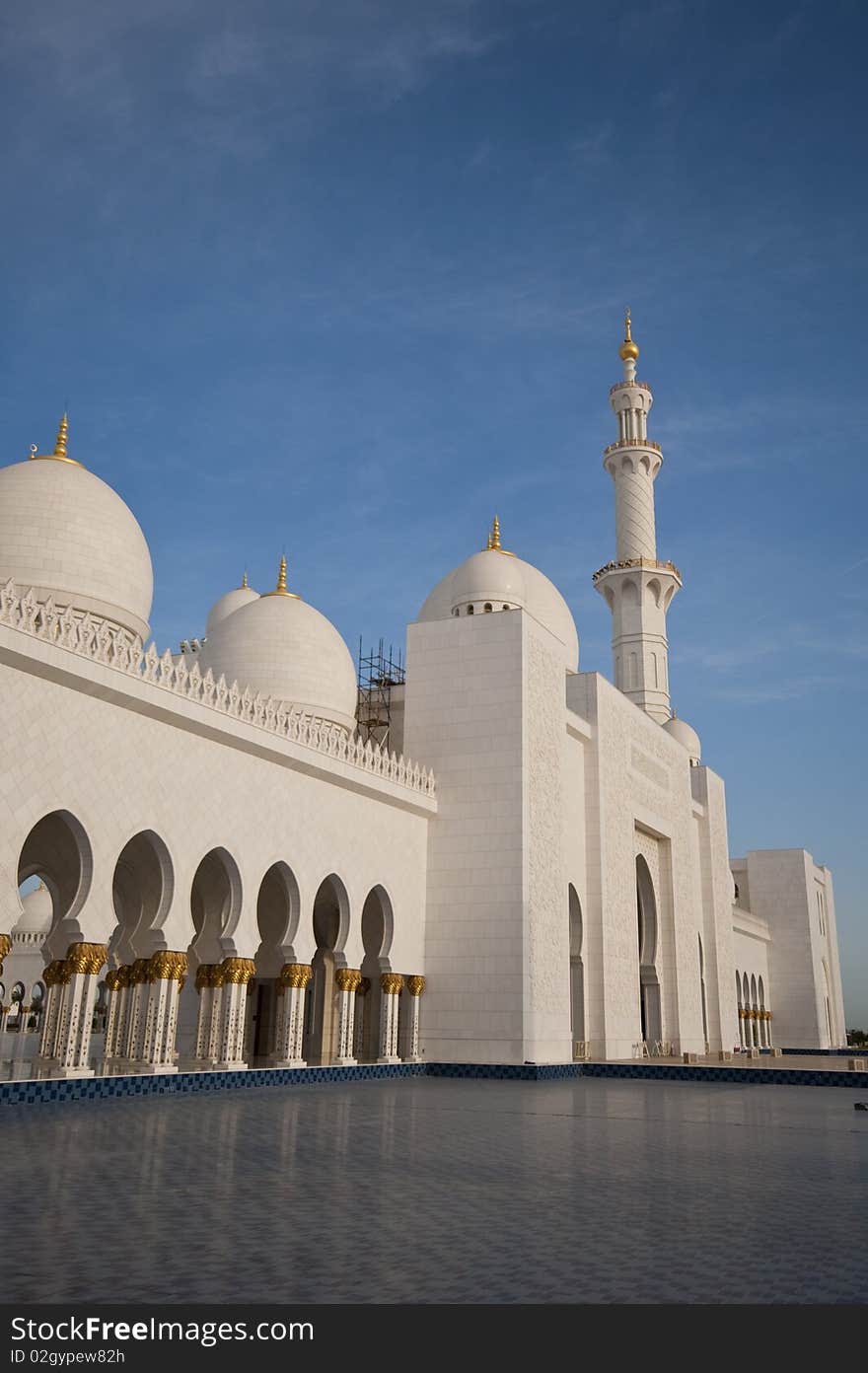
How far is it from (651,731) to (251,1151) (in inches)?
626

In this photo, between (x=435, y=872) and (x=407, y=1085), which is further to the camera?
(x=435, y=872)

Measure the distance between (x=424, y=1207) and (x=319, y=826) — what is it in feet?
28.0

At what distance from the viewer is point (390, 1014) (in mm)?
14016

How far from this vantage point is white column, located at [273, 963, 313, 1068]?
39.8 feet

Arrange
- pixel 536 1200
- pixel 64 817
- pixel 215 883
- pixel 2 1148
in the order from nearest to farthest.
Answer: pixel 536 1200 → pixel 2 1148 → pixel 64 817 → pixel 215 883

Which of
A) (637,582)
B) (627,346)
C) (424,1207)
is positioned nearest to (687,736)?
(637,582)

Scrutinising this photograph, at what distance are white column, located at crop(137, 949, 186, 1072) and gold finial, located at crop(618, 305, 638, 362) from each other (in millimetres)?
20776

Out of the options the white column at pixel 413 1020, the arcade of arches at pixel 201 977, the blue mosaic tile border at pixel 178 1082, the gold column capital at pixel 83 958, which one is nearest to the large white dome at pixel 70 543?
the arcade of arches at pixel 201 977

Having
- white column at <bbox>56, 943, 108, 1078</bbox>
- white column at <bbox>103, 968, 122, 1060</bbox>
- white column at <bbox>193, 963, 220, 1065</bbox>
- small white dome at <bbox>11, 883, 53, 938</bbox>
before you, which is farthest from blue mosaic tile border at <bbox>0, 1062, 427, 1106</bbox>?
small white dome at <bbox>11, 883, 53, 938</bbox>

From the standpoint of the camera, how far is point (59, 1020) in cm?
967

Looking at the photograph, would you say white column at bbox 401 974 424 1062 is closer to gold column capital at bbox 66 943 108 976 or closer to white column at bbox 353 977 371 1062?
white column at bbox 353 977 371 1062
